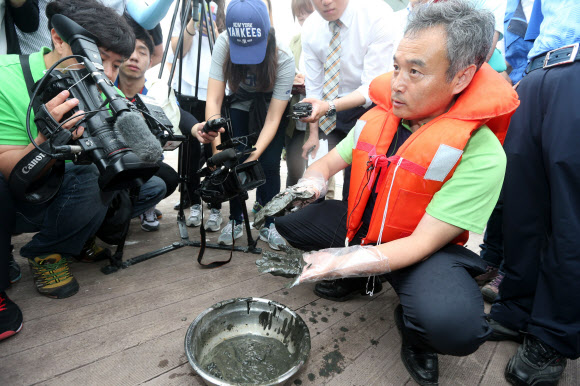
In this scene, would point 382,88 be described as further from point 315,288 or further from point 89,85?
point 89,85

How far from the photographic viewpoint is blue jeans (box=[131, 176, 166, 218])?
207 cm

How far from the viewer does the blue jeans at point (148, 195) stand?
6.79ft

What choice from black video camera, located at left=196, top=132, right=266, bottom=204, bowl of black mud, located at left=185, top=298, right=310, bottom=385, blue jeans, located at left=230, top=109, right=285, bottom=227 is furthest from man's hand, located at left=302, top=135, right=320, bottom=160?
bowl of black mud, located at left=185, top=298, right=310, bottom=385

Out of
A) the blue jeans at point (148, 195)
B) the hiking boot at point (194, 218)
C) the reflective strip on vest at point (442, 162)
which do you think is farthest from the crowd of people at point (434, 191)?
the hiking boot at point (194, 218)

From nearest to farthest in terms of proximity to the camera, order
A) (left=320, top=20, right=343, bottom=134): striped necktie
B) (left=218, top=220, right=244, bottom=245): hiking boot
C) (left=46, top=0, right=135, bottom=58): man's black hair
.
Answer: (left=46, top=0, right=135, bottom=58): man's black hair, (left=320, top=20, right=343, bottom=134): striped necktie, (left=218, top=220, right=244, bottom=245): hiking boot

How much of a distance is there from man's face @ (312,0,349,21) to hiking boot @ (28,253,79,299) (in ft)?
6.86

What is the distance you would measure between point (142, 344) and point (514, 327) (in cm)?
171

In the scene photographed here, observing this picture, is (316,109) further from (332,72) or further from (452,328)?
(452,328)

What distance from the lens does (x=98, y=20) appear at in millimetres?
1443

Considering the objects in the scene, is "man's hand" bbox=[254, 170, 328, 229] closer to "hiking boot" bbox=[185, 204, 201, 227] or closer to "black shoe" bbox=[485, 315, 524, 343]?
"black shoe" bbox=[485, 315, 524, 343]

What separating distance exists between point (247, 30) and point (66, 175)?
1367 mm

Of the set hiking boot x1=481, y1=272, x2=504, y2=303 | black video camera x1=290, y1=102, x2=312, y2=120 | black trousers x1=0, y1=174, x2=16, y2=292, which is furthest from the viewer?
hiking boot x1=481, y1=272, x2=504, y2=303

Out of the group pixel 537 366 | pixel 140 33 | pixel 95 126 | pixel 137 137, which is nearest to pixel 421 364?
pixel 537 366

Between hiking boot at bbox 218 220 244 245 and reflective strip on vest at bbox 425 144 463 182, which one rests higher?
reflective strip on vest at bbox 425 144 463 182
